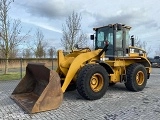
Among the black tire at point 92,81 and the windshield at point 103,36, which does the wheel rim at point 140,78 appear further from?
the black tire at point 92,81

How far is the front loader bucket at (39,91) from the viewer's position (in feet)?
20.5

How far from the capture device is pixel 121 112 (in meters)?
6.22

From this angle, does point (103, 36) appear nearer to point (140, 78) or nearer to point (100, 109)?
point (140, 78)

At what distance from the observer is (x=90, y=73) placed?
24.6 feet

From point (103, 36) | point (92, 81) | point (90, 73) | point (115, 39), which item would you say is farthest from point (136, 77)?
point (90, 73)

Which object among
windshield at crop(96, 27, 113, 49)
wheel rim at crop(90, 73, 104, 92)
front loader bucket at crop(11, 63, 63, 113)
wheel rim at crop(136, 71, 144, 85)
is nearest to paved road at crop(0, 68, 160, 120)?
front loader bucket at crop(11, 63, 63, 113)

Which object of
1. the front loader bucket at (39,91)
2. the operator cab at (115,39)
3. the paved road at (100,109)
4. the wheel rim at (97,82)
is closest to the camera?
the paved road at (100,109)

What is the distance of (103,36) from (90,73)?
8.09 ft

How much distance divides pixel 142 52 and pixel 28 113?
6105 millimetres

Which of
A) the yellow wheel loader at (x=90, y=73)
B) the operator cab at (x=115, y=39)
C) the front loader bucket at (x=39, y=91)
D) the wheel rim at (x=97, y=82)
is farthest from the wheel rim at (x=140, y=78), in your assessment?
the front loader bucket at (x=39, y=91)

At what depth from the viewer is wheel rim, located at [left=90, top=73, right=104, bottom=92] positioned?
25.4ft

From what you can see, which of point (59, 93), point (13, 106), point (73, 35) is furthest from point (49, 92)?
point (73, 35)

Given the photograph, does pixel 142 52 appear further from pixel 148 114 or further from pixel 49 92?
pixel 49 92

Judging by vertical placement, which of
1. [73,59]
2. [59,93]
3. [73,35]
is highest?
[73,35]
